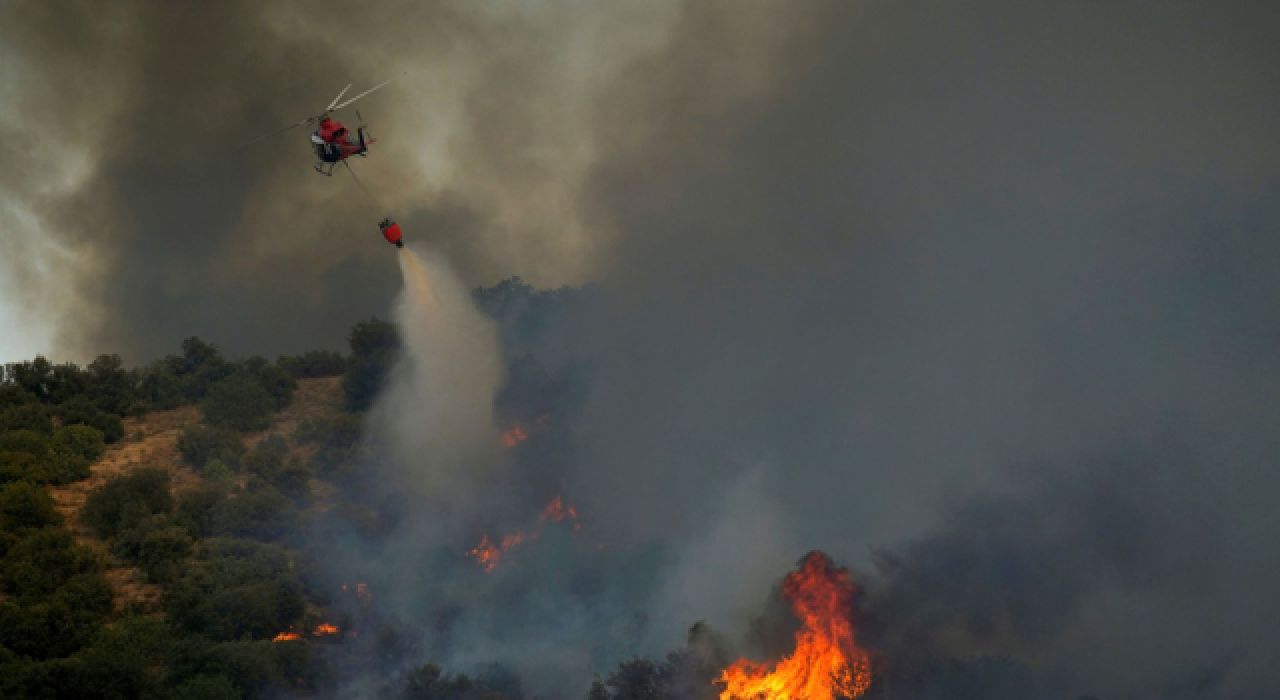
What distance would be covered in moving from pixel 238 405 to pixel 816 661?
4222cm

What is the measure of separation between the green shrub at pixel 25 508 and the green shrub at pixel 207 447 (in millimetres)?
9967

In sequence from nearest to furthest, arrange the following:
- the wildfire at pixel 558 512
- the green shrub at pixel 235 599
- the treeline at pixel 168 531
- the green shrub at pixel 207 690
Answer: the green shrub at pixel 207 690, the treeline at pixel 168 531, the green shrub at pixel 235 599, the wildfire at pixel 558 512

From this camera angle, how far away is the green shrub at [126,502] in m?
49.6

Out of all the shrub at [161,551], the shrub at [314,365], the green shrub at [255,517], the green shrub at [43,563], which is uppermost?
the shrub at [314,365]

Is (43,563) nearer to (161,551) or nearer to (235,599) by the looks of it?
(161,551)

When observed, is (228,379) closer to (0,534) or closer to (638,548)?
(0,534)

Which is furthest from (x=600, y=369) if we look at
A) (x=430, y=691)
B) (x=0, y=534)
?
(x=0, y=534)

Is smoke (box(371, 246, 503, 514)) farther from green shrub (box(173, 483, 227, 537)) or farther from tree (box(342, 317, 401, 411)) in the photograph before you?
green shrub (box(173, 483, 227, 537))

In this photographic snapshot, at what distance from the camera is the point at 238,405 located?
66.4 metres

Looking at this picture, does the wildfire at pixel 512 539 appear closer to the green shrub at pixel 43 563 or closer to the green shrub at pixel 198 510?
the green shrub at pixel 198 510

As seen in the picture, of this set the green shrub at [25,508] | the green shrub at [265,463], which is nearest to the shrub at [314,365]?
the green shrub at [265,463]

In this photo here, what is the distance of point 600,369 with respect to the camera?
197 feet

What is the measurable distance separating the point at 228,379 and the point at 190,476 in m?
12.3

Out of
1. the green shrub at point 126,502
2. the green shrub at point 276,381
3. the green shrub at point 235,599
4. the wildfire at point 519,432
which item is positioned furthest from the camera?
the green shrub at point 276,381
